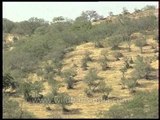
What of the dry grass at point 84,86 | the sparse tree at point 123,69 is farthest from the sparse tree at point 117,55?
the sparse tree at point 123,69

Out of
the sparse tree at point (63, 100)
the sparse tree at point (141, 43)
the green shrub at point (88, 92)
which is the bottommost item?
the sparse tree at point (63, 100)

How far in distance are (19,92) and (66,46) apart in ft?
93.8

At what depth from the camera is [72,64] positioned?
78.4 metres

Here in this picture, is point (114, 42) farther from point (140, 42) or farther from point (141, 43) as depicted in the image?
point (141, 43)

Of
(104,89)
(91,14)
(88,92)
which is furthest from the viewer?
(91,14)

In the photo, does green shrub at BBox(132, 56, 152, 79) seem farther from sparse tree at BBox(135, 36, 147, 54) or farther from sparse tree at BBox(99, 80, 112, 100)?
sparse tree at BBox(135, 36, 147, 54)

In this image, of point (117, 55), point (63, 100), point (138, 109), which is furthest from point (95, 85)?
point (138, 109)

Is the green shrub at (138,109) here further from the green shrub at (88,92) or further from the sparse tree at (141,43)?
the sparse tree at (141,43)

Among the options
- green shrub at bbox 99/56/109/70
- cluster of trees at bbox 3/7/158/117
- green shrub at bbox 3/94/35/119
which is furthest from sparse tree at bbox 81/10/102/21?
green shrub at bbox 3/94/35/119

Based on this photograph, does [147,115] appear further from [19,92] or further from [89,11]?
[89,11]

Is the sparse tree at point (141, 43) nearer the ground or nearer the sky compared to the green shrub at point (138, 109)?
nearer the sky

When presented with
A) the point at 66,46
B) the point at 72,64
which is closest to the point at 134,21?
the point at 66,46

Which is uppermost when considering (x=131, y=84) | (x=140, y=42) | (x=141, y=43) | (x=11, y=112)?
(x=140, y=42)

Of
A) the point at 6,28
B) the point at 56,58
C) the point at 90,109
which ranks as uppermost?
the point at 6,28
